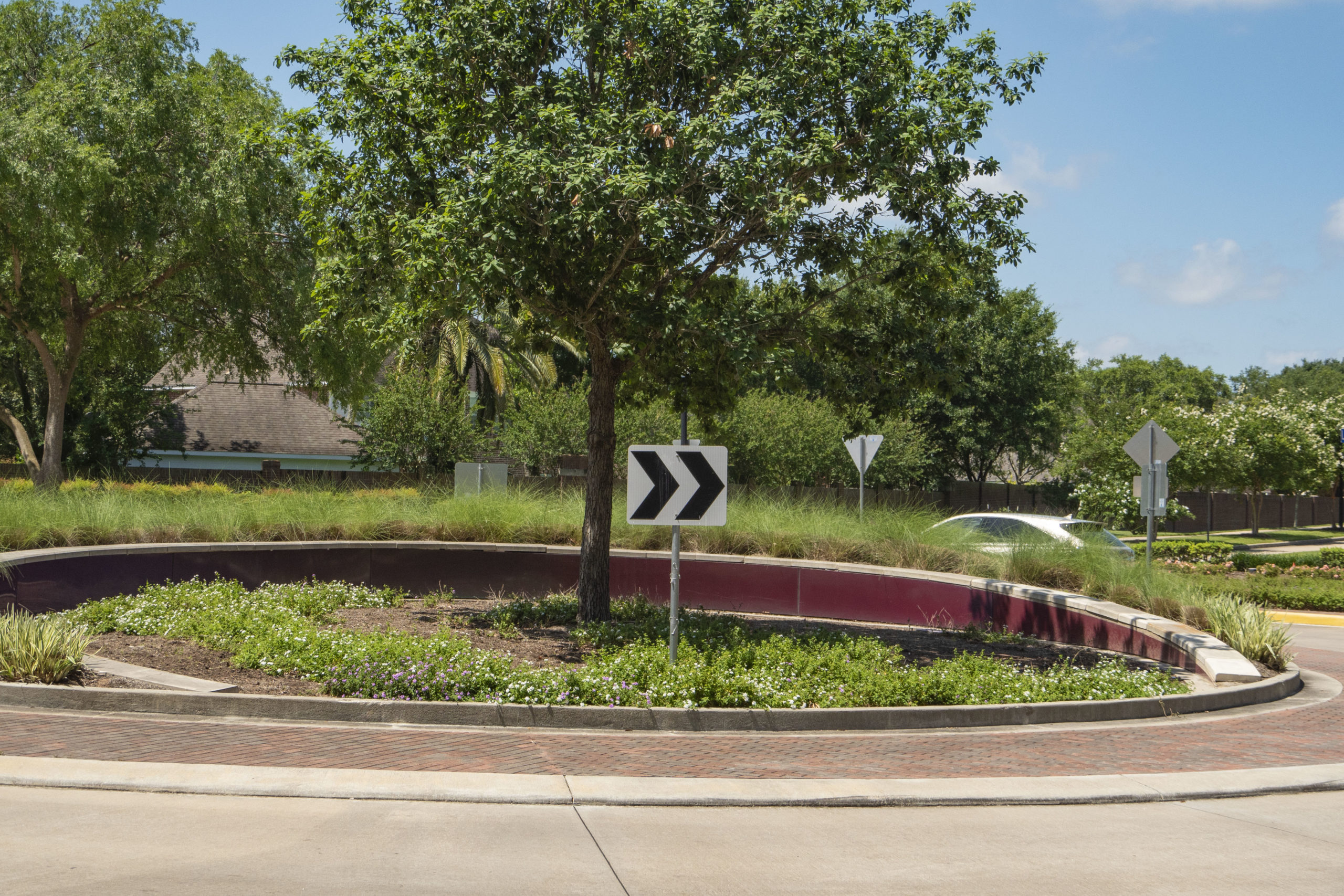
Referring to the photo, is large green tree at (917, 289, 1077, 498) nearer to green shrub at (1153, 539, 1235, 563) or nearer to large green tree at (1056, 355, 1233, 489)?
large green tree at (1056, 355, 1233, 489)

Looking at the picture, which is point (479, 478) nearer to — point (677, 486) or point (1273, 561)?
point (677, 486)

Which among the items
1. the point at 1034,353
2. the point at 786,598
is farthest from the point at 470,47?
the point at 1034,353

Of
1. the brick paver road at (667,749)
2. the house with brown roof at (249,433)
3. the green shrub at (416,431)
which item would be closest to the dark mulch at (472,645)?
the brick paver road at (667,749)

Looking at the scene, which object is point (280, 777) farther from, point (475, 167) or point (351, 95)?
point (351, 95)

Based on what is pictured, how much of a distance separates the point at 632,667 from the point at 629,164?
14.9ft

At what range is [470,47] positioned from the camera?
38.0ft

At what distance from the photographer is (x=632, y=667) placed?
9.59 m

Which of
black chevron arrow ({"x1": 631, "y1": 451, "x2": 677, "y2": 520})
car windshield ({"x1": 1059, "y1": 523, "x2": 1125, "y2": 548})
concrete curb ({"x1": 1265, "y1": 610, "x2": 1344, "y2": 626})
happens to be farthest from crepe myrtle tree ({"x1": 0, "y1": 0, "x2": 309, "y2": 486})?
concrete curb ({"x1": 1265, "y1": 610, "x2": 1344, "y2": 626})

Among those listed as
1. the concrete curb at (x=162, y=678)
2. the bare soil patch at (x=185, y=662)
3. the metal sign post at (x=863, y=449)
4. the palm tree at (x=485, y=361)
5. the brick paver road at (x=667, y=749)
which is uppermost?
the palm tree at (x=485, y=361)

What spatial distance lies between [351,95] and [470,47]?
155 cm

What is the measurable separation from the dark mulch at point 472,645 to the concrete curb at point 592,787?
2376 mm

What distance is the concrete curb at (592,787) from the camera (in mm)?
6590

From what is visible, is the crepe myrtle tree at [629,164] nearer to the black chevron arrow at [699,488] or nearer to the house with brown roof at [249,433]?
the black chevron arrow at [699,488]

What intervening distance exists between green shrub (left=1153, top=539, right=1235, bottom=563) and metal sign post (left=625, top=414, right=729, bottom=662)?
1996 cm
